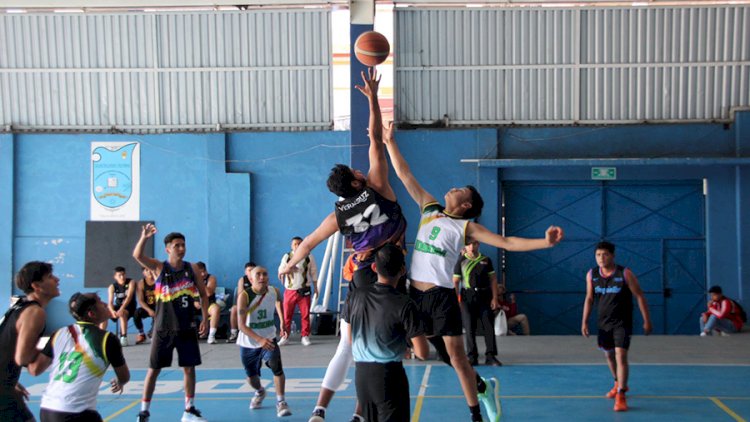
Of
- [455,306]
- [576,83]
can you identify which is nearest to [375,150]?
[455,306]

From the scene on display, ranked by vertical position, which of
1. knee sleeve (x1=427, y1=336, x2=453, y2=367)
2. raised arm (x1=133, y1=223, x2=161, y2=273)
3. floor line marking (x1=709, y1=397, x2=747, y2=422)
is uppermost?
raised arm (x1=133, y1=223, x2=161, y2=273)

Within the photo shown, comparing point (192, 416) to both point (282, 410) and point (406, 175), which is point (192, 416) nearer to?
point (282, 410)

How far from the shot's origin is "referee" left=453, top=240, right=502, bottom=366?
12.7 m

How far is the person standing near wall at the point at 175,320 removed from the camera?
28.4 feet

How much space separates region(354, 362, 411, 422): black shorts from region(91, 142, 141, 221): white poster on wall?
14469 millimetres

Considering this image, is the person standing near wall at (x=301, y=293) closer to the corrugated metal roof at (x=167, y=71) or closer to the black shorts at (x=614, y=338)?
the corrugated metal roof at (x=167, y=71)

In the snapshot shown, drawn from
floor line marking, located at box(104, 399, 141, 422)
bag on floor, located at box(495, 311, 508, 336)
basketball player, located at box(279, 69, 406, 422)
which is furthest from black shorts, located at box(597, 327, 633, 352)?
bag on floor, located at box(495, 311, 508, 336)

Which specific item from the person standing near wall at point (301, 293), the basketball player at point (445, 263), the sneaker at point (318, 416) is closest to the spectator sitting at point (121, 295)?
the person standing near wall at point (301, 293)

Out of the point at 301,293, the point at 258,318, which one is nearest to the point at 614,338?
the point at 258,318

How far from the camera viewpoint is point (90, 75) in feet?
63.8

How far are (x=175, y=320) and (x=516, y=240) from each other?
3.94m

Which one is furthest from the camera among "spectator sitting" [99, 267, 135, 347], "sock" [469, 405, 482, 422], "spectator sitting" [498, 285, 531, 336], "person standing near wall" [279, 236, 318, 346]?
"spectator sitting" [498, 285, 531, 336]

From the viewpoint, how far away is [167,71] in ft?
63.2

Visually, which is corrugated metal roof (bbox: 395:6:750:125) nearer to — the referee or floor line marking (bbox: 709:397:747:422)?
the referee
